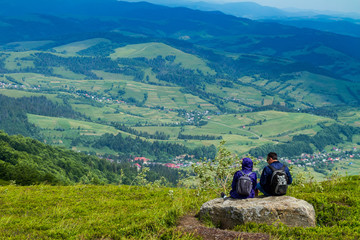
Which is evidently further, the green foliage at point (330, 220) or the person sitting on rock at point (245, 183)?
the person sitting on rock at point (245, 183)

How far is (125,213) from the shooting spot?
13.9m

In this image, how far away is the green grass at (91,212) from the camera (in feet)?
35.8

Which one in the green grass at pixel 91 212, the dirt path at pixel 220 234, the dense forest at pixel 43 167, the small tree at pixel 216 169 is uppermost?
the dirt path at pixel 220 234

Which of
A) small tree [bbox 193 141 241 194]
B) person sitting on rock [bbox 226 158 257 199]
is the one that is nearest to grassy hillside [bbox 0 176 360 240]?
small tree [bbox 193 141 241 194]

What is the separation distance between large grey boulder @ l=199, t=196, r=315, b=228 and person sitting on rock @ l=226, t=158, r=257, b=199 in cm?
42

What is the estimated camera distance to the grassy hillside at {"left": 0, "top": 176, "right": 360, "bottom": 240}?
1057cm

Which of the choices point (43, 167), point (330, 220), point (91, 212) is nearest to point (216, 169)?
point (330, 220)

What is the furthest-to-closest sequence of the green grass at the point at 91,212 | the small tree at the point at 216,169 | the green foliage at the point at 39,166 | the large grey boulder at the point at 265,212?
1. the green foliage at the point at 39,166
2. the small tree at the point at 216,169
3. the large grey boulder at the point at 265,212
4. the green grass at the point at 91,212

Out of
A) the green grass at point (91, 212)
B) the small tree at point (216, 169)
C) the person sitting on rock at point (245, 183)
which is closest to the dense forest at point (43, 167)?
the small tree at point (216, 169)

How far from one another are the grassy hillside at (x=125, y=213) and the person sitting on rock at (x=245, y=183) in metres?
1.53

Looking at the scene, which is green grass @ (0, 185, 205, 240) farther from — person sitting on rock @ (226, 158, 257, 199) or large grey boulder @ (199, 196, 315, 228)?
person sitting on rock @ (226, 158, 257, 199)

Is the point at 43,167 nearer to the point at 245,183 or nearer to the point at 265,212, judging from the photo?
the point at 245,183

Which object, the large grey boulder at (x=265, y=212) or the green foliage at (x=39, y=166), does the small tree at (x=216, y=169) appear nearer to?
the large grey boulder at (x=265, y=212)

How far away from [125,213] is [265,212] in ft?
19.6
